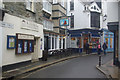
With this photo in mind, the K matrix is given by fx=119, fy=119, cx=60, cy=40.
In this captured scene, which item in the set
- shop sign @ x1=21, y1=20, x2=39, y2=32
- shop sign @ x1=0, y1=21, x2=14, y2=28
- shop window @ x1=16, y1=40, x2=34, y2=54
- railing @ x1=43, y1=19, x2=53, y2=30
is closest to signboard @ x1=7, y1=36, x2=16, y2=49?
shop window @ x1=16, y1=40, x2=34, y2=54

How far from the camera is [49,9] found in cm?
1530

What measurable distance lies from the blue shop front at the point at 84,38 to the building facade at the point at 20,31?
1217cm

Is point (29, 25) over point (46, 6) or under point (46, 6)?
under

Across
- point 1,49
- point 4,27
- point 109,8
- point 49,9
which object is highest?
point 49,9

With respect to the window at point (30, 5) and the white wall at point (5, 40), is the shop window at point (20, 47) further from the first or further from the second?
the window at point (30, 5)

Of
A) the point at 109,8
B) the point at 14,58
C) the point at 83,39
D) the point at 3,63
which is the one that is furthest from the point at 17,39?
the point at 83,39

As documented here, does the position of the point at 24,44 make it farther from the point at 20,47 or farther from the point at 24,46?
the point at 20,47

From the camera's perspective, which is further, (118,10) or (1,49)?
(118,10)

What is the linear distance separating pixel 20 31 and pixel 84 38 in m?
16.1

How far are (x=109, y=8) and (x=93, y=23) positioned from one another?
487 inches

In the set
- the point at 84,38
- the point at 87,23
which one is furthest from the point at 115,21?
the point at 84,38

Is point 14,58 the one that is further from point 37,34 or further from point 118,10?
point 118,10

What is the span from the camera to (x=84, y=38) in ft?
75.5

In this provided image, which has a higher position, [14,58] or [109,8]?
[109,8]
